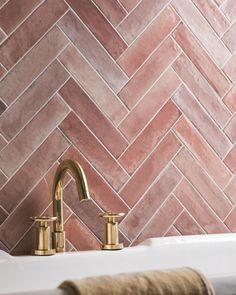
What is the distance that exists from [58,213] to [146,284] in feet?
2.42

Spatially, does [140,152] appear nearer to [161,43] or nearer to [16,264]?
[161,43]

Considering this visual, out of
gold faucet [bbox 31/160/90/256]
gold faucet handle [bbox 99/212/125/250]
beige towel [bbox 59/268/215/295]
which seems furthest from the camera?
gold faucet handle [bbox 99/212/125/250]

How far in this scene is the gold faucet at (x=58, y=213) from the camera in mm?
1863

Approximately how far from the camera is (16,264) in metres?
1.82

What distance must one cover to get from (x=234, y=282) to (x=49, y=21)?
3.65 feet

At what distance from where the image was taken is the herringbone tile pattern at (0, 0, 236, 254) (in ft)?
6.54

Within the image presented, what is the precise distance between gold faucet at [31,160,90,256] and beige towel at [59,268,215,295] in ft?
1.99

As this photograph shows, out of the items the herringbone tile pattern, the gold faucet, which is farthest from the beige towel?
the herringbone tile pattern

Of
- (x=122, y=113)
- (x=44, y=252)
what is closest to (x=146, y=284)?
(x=44, y=252)

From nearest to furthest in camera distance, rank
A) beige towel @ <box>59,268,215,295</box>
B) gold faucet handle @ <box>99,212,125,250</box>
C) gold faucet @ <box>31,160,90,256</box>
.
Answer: beige towel @ <box>59,268,215,295</box> → gold faucet @ <box>31,160,90,256</box> → gold faucet handle @ <box>99,212,125,250</box>

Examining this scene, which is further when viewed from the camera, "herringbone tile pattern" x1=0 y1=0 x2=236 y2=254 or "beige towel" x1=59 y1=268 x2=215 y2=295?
"herringbone tile pattern" x1=0 y1=0 x2=236 y2=254

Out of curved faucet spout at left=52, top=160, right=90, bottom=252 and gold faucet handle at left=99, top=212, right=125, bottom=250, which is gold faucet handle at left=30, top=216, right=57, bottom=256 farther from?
gold faucet handle at left=99, top=212, right=125, bottom=250

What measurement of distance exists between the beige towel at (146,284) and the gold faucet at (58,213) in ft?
1.99

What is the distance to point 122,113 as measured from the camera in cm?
216
